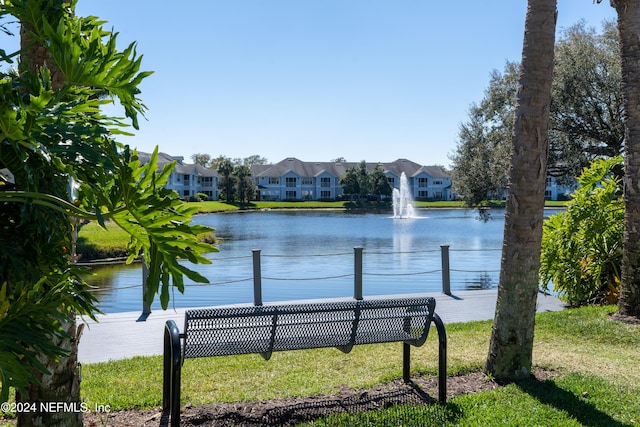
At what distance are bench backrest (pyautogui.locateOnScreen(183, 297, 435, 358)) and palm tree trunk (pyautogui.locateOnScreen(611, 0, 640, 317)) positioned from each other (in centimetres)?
447

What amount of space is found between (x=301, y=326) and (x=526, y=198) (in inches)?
94.5

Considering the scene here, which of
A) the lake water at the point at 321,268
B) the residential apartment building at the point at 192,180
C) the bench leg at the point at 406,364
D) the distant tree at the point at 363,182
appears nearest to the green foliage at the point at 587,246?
the lake water at the point at 321,268

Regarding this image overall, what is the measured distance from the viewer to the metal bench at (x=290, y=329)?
464 cm

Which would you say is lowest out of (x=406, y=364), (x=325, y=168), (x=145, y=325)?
(x=145, y=325)

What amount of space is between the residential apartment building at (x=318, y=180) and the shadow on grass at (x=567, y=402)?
97.3 meters

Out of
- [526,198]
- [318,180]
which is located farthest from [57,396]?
[318,180]

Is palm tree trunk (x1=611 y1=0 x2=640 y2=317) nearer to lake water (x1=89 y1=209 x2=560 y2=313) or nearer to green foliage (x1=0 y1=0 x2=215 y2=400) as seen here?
lake water (x1=89 y1=209 x2=560 y2=313)

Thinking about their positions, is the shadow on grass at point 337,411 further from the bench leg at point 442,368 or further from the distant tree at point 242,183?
the distant tree at point 242,183

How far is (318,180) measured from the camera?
104562 mm

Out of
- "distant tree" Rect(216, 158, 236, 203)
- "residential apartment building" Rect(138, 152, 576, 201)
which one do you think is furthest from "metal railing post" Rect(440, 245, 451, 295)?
"residential apartment building" Rect(138, 152, 576, 201)

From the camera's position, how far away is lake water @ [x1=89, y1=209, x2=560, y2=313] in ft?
46.1

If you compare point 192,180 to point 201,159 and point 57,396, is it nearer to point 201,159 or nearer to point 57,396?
point 201,159

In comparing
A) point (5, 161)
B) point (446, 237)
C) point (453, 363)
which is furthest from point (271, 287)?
point (446, 237)

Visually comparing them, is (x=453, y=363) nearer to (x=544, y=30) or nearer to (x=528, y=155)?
(x=528, y=155)
